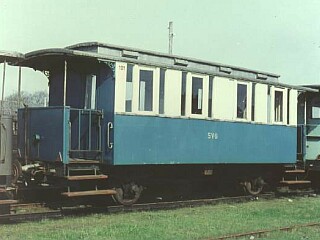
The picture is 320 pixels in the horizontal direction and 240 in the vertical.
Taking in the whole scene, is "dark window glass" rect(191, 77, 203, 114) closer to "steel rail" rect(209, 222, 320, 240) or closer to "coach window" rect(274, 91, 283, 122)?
"coach window" rect(274, 91, 283, 122)

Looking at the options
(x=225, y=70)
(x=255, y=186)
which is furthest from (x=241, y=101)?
(x=255, y=186)

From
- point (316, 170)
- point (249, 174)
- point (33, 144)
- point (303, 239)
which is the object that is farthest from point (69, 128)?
point (316, 170)

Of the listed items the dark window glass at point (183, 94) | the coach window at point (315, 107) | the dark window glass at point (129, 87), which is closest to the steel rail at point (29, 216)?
the dark window glass at point (129, 87)

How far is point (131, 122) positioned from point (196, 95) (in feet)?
Result: 7.47

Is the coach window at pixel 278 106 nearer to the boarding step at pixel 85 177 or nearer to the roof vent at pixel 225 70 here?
the roof vent at pixel 225 70

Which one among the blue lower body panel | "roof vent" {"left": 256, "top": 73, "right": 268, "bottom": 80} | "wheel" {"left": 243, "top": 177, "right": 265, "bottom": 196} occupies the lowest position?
"wheel" {"left": 243, "top": 177, "right": 265, "bottom": 196}

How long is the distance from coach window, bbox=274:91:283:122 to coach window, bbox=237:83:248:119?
1.57 m

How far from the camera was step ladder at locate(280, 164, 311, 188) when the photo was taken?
1663 cm

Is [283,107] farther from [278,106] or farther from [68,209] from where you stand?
[68,209]

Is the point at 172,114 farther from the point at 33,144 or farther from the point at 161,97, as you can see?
the point at 33,144

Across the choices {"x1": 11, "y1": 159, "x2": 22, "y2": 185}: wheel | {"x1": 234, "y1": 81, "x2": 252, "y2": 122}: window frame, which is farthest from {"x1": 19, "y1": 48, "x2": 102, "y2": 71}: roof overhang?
{"x1": 234, "y1": 81, "x2": 252, "y2": 122}: window frame

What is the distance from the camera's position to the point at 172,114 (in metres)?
12.7

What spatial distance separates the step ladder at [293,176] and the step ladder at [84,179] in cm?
688

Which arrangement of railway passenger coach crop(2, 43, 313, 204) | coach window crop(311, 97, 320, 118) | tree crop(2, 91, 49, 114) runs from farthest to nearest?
1. coach window crop(311, 97, 320, 118)
2. tree crop(2, 91, 49, 114)
3. railway passenger coach crop(2, 43, 313, 204)
